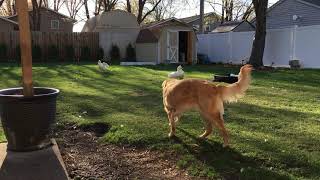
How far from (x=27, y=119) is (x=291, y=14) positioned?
27545 mm

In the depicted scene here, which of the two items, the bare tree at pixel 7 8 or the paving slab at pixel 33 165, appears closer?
the paving slab at pixel 33 165

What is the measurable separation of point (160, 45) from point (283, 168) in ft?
66.5

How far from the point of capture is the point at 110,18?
28656mm

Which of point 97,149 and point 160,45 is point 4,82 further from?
point 160,45

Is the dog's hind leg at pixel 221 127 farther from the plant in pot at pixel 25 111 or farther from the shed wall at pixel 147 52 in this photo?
the shed wall at pixel 147 52

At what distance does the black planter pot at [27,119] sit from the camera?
494cm

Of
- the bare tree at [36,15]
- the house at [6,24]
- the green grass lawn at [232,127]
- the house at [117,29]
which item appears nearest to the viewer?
the green grass lawn at [232,127]

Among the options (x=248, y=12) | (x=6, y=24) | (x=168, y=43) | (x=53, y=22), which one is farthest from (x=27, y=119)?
(x=248, y=12)

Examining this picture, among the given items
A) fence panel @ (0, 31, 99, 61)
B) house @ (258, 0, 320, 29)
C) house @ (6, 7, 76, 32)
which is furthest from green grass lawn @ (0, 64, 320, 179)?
house @ (6, 7, 76, 32)

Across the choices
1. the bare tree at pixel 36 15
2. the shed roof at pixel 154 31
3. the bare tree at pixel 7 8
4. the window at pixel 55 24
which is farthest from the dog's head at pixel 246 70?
the bare tree at pixel 7 8

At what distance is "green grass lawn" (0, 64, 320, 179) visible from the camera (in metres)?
4.90

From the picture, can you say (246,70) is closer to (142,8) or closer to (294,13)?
(294,13)

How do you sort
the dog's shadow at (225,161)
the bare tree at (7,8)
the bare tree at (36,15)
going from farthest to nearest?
the bare tree at (7,8)
the bare tree at (36,15)
the dog's shadow at (225,161)

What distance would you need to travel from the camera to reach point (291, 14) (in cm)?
2998
